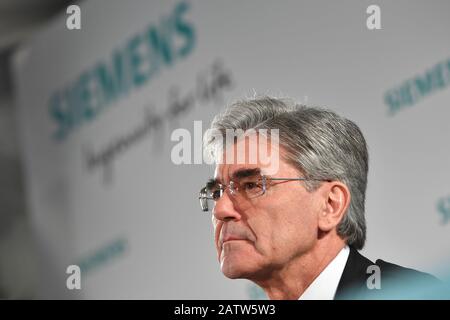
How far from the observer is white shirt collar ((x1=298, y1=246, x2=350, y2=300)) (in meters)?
1.89

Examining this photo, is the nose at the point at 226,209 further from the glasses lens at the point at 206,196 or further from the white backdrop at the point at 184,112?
the white backdrop at the point at 184,112

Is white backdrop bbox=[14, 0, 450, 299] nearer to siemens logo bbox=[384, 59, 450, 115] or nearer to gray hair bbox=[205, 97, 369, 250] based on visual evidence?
siemens logo bbox=[384, 59, 450, 115]

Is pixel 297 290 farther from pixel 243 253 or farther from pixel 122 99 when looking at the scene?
pixel 122 99

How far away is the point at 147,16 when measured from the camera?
11.9 feet

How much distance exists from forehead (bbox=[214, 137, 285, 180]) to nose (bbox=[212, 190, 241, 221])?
0.06m

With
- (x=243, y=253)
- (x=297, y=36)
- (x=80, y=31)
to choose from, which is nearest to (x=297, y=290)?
(x=243, y=253)

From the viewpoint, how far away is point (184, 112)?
3.35m

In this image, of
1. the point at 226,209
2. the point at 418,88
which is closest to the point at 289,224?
the point at 226,209

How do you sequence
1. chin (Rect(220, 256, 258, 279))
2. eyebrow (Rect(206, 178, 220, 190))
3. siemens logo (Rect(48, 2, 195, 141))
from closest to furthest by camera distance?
chin (Rect(220, 256, 258, 279))
eyebrow (Rect(206, 178, 220, 190))
siemens logo (Rect(48, 2, 195, 141))

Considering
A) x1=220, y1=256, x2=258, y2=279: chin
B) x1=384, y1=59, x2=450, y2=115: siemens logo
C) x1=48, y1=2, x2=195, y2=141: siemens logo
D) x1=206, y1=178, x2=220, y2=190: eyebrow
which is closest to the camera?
x1=220, y1=256, x2=258, y2=279: chin

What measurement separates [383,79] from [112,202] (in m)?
1.52

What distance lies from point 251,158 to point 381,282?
418mm

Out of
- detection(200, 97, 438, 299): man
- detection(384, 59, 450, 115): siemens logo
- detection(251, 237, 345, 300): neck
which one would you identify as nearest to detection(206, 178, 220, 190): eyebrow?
detection(200, 97, 438, 299): man

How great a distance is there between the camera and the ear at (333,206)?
1.92 m
